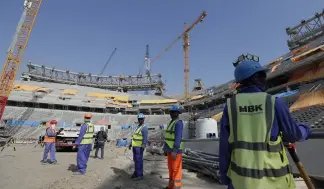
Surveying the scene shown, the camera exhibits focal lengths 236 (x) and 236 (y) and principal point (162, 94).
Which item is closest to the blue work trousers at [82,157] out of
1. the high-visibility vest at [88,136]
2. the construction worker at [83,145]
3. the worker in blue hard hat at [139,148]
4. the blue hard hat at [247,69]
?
the construction worker at [83,145]

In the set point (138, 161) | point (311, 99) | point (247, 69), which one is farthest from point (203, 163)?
point (311, 99)

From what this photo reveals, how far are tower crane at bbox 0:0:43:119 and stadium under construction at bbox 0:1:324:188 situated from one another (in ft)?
6.05

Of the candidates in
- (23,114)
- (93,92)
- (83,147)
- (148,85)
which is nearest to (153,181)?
(83,147)

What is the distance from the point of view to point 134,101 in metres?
69.7

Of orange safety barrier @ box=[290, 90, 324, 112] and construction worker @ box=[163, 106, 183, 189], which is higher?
orange safety barrier @ box=[290, 90, 324, 112]

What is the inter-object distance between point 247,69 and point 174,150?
10.2 feet

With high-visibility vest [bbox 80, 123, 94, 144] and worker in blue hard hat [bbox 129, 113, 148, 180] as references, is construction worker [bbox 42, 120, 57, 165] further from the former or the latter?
worker in blue hard hat [bbox 129, 113, 148, 180]

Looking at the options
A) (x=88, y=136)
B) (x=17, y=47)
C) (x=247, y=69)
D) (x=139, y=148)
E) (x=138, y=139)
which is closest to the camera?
(x=247, y=69)

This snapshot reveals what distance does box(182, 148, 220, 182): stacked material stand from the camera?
19.9 ft

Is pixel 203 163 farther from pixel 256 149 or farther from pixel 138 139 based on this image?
pixel 256 149

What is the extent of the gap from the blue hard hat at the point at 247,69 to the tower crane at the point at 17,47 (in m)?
42.0

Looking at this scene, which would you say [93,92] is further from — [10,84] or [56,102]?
[10,84]

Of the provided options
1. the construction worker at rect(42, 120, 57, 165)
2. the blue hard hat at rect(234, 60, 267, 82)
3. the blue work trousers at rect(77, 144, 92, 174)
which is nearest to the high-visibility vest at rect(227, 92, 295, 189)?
the blue hard hat at rect(234, 60, 267, 82)

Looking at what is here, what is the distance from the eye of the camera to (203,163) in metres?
6.57
